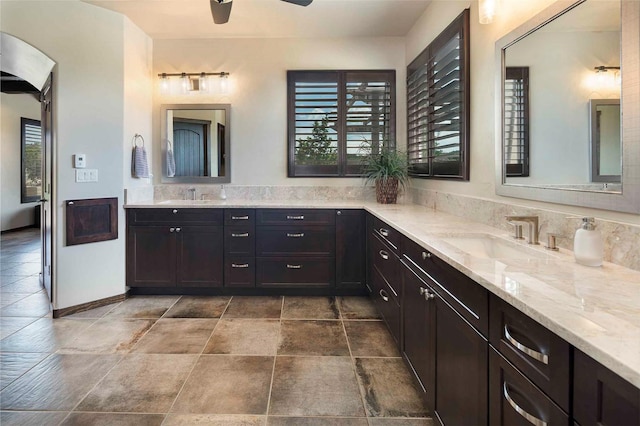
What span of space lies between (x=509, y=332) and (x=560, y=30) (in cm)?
142

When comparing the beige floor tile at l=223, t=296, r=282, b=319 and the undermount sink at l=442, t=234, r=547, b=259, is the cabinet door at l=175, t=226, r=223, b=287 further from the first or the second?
the undermount sink at l=442, t=234, r=547, b=259

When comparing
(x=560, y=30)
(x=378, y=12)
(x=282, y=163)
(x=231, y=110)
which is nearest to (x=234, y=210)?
(x=282, y=163)

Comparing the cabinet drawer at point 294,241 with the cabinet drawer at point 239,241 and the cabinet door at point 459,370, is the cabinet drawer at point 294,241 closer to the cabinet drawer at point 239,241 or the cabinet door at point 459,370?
the cabinet drawer at point 239,241

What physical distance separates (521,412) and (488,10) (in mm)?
2088

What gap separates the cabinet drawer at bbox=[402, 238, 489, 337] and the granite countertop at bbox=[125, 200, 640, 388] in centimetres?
5

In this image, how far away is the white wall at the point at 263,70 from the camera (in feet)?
13.4

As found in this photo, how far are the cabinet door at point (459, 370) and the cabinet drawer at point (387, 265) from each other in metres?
0.72

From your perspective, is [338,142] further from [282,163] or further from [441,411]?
[441,411]

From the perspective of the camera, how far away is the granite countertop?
2.29 ft

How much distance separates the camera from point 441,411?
1558 millimetres

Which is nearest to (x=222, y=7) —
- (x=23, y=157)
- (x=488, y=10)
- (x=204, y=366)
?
(x=488, y=10)

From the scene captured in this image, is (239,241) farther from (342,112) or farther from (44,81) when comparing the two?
(44,81)

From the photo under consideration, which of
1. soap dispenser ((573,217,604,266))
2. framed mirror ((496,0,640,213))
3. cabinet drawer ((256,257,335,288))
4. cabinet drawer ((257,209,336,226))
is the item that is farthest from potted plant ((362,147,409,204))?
soap dispenser ((573,217,604,266))

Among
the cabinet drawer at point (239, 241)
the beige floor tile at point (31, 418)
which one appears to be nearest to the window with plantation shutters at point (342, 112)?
the cabinet drawer at point (239, 241)
